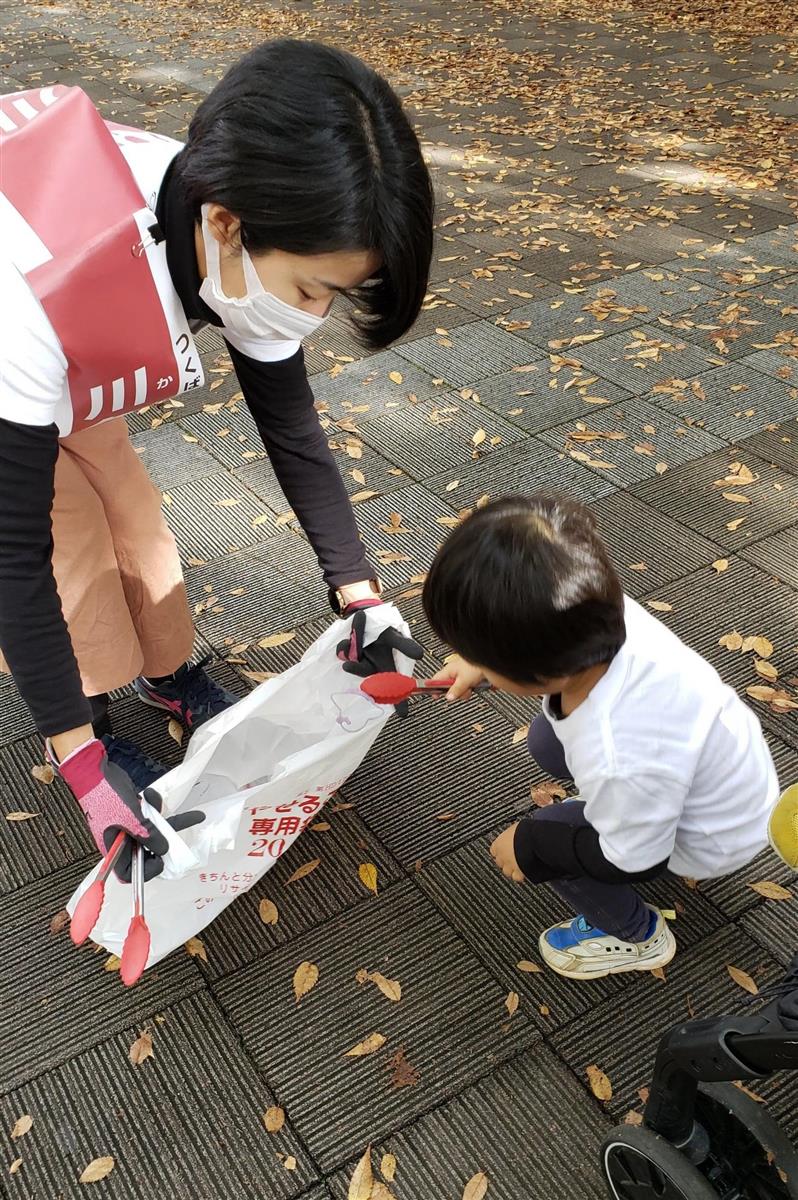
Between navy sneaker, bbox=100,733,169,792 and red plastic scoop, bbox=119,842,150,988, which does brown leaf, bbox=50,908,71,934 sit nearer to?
navy sneaker, bbox=100,733,169,792

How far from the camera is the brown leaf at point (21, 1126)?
1719mm

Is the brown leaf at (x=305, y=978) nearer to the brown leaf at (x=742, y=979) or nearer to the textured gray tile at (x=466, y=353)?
the brown leaf at (x=742, y=979)

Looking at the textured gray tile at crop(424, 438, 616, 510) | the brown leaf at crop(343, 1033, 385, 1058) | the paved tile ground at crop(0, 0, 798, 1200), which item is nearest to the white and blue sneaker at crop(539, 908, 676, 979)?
the paved tile ground at crop(0, 0, 798, 1200)

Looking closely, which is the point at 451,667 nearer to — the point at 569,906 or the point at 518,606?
the point at 518,606

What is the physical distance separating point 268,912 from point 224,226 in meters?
1.38

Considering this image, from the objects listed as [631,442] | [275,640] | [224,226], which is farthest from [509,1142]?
[631,442]

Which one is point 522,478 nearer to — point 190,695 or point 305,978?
point 190,695

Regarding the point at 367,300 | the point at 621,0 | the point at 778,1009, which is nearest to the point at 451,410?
the point at 367,300

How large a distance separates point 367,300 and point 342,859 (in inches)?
49.4

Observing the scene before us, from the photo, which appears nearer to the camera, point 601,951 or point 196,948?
point 601,951

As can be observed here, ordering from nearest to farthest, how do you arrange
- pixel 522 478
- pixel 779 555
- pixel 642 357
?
pixel 779 555, pixel 522 478, pixel 642 357

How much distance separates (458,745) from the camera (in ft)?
7.88

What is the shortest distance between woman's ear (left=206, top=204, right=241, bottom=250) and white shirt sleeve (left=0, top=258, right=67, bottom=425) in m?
0.27

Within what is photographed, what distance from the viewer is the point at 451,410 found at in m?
3.69
